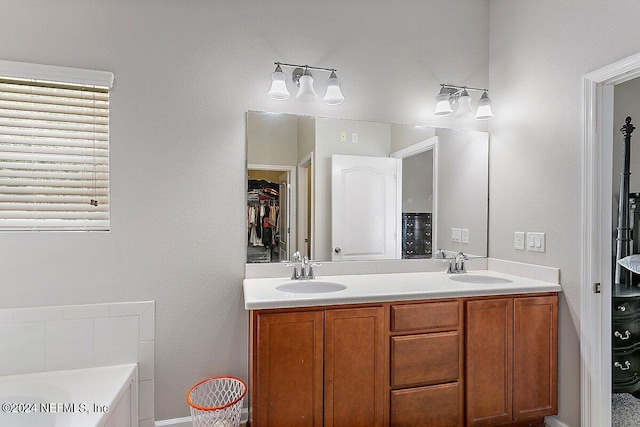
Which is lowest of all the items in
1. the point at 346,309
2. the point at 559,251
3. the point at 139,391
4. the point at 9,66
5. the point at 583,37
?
the point at 139,391

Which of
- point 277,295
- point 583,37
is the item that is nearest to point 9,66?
point 277,295

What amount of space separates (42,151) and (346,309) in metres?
1.78

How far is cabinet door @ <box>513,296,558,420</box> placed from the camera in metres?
2.10

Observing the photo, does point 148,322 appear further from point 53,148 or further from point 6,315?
point 53,148

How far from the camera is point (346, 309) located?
6.07 feet

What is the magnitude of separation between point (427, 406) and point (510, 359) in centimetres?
55

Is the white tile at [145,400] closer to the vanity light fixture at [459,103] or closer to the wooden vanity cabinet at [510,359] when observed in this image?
the wooden vanity cabinet at [510,359]

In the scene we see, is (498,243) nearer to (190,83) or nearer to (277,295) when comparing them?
(277,295)

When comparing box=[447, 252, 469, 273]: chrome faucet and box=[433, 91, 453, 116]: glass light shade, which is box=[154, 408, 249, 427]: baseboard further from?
box=[433, 91, 453, 116]: glass light shade

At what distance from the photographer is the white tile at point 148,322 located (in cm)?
209

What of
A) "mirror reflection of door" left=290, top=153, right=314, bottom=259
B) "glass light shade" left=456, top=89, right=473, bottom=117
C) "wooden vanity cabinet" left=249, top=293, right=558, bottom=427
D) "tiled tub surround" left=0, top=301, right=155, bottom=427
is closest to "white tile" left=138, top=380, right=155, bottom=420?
"tiled tub surround" left=0, top=301, right=155, bottom=427

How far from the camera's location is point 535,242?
7.57 ft

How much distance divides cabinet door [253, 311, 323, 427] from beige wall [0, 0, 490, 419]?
0.55 meters

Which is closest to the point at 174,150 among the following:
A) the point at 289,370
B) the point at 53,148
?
the point at 53,148
